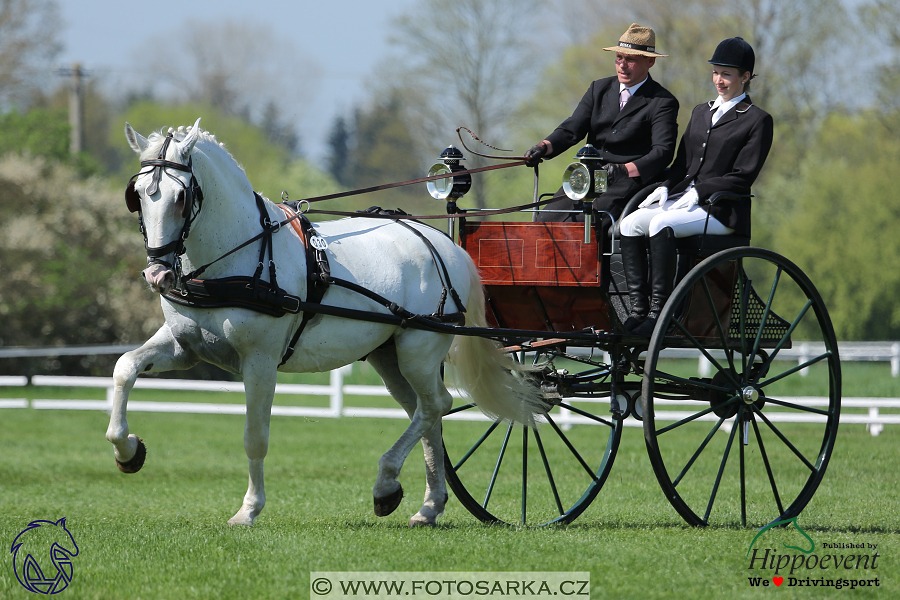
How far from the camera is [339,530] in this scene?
5914mm

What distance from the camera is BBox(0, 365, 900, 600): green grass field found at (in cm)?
475

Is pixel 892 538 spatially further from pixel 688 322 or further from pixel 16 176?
pixel 16 176

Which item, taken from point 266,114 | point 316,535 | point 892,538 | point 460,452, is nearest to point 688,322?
point 892,538

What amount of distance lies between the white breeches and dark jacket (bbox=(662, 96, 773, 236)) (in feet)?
0.28

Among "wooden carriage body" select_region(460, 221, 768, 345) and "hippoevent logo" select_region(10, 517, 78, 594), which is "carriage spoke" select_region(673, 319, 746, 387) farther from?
"hippoevent logo" select_region(10, 517, 78, 594)

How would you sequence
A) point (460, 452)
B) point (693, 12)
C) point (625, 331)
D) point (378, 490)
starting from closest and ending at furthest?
point (378, 490) → point (625, 331) → point (460, 452) → point (693, 12)

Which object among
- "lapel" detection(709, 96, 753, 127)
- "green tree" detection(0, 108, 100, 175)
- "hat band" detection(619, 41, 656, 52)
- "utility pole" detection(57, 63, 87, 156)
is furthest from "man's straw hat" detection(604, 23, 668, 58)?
"utility pole" detection(57, 63, 87, 156)

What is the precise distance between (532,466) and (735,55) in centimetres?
608

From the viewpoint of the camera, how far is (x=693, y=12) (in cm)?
2747

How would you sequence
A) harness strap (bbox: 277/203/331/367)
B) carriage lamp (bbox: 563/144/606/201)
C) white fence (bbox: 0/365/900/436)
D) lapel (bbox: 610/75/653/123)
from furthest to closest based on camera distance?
white fence (bbox: 0/365/900/436) < lapel (bbox: 610/75/653/123) < carriage lamp (bbox: 563/144/606/201) < harness strap (bbox: 277/203/331/367)

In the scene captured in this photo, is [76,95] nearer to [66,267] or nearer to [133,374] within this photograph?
[66,267]

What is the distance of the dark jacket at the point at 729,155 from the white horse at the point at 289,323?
5.07 ft

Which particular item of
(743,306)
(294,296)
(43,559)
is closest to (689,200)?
(743,306)

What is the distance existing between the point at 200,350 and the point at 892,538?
4.10 metres
